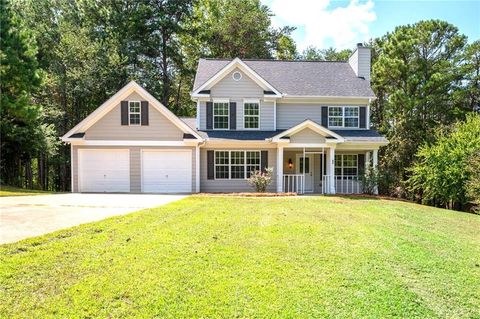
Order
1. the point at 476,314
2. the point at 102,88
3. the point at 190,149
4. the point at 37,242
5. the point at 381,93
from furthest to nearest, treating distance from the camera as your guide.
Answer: the point at 381,93, the point at 102,88, the point at 190,149, the point at 37,242, the point at 476,314

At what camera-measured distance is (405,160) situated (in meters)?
21.4

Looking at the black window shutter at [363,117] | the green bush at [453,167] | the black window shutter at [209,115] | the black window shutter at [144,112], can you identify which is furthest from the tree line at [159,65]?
the black window shutter at [209,115]

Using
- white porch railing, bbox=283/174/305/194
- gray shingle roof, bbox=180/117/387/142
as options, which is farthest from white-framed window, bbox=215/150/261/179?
white porch railing, bbox=283/174/305/194

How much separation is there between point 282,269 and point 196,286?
4.40ft

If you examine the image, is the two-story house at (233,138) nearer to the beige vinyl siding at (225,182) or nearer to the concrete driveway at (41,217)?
the beige vinyl siding at (225,182)

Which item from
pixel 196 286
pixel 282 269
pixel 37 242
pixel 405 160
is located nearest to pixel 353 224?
pixel 282 269

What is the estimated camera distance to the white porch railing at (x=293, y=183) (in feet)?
57.5

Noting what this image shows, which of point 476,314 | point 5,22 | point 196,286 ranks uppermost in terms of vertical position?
point 5,22

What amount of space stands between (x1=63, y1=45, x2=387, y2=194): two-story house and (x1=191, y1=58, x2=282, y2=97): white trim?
6cm

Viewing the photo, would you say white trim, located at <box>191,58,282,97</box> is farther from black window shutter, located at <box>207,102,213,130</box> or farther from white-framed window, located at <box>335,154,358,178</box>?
white-framed window, located at <box>335,154,358,178</box>

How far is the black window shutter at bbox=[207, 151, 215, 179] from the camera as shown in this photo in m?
17.6

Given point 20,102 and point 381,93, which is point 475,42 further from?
point 20,102

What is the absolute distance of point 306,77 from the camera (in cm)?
2030

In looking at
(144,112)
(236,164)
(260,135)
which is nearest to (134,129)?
(144,112)
